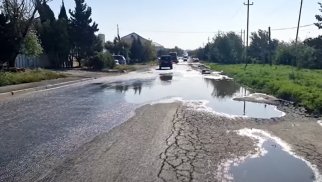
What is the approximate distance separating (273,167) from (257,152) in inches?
43.0

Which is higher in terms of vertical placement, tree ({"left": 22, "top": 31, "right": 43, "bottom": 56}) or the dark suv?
tree ({"left": 22, "top": 31, "right": 43, "bottom": 56})

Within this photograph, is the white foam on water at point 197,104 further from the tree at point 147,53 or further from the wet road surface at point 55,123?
the tree at point 147,53

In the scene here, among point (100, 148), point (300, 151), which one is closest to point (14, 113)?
point (100, 148)

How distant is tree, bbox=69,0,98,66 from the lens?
49.9m

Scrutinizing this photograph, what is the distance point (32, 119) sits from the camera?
39.2ft

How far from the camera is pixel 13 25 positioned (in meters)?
32.0

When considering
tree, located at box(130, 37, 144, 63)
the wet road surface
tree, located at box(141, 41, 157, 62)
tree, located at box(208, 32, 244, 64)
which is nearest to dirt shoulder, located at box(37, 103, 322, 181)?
the wet road surface

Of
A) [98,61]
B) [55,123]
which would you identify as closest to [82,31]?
[98,61]

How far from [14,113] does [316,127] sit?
370 inches

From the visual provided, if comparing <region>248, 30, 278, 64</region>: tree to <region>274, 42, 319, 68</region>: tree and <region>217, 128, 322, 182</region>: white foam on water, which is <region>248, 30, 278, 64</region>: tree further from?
<region>217, 128, 322, 182</region>: white foam on water

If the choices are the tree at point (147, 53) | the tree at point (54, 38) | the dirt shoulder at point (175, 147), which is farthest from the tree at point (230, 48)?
the dirt shoulder at point (175, 147)

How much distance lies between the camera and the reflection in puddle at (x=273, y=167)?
21.7 ft

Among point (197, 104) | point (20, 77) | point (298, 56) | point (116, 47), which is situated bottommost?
point (197, 104)

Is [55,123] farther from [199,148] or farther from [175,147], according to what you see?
[199,148]
